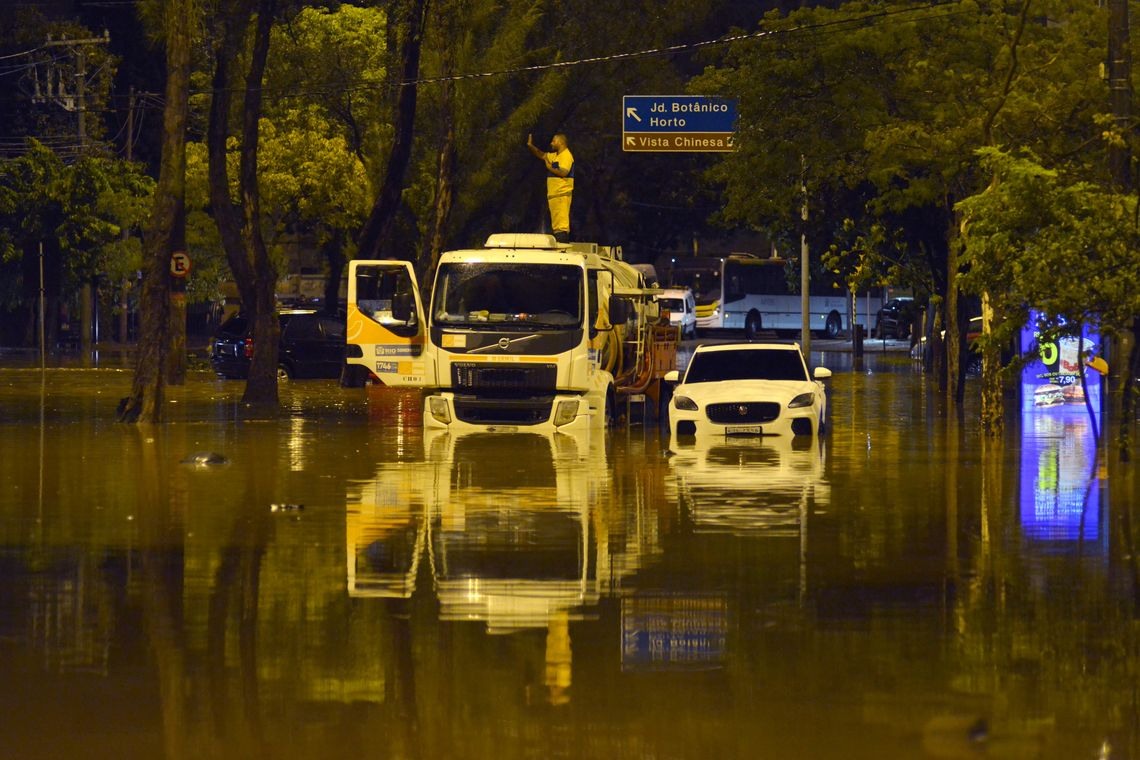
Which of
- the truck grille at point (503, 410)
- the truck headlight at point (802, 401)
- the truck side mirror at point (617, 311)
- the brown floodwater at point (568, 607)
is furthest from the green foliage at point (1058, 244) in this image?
the truck grille at point (503, 410)

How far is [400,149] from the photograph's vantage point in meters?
42.0

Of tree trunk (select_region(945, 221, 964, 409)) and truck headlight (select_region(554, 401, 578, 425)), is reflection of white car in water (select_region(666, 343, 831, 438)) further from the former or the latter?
tree trunk (select_region(945, 221, 964, 409))

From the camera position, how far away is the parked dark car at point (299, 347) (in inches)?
1922

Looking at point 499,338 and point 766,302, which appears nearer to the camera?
point 499,338

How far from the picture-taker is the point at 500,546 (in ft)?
52.7

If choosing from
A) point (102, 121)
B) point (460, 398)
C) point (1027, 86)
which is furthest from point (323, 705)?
point (102, 121)

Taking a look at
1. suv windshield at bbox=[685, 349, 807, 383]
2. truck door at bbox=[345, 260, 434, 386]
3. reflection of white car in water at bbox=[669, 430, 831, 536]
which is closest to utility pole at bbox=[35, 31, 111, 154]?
truck door at bbox=[345, 260, 434, 386]

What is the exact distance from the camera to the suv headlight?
91.9 feet

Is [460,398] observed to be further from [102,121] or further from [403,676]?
[102,121]

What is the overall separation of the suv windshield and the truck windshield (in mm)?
2012

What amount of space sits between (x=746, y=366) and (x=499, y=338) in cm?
359

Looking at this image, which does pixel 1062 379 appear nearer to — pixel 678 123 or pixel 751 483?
pixel 678 123

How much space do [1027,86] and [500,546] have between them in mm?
19403

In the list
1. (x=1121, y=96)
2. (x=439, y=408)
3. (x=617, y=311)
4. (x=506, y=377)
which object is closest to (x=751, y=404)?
(x=617, y=311)
